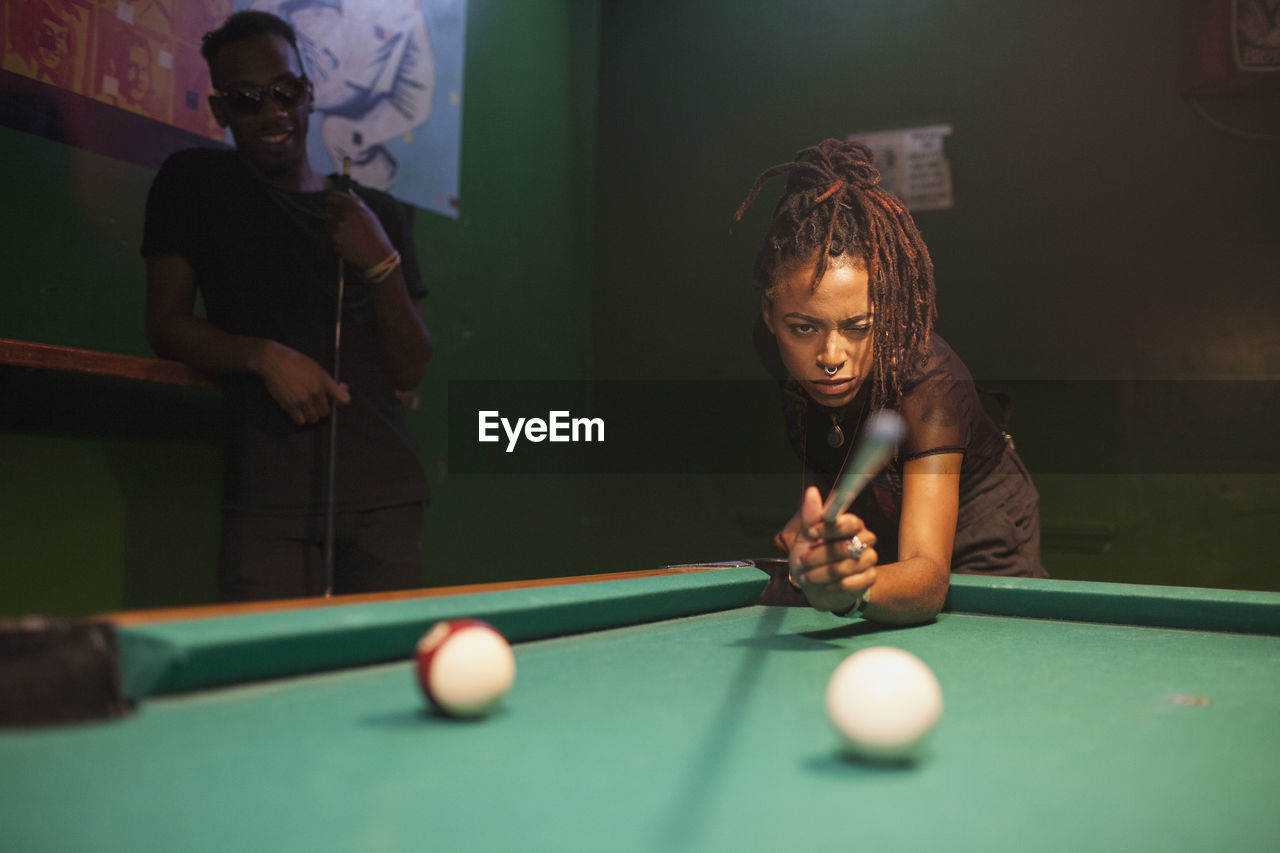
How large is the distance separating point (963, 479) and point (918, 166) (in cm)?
254

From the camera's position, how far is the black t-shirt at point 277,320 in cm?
238

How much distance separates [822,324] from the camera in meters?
1.90

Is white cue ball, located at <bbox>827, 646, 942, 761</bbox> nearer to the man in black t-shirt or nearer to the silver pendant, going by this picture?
the silver pendant

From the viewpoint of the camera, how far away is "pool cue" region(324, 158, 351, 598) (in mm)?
2350

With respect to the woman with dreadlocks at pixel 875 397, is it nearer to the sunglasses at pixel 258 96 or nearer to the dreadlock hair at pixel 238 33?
the sunglasses at pixel 258 96

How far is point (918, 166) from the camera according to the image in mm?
4359

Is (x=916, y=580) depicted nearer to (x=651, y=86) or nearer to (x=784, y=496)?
(x=784, y=496)

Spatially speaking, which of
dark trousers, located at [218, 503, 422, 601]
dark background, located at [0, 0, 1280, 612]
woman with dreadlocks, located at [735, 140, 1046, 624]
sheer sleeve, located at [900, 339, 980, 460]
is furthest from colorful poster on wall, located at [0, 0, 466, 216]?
sheer sleeve, located at [900, 339, 980, 460]

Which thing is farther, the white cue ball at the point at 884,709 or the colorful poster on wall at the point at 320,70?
the colorful poster on wall at the point at 320,70

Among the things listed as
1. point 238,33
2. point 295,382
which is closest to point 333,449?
point 295,382

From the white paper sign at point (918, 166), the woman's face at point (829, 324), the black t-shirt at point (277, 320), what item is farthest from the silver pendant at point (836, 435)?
the white paper sign at point (918, 166)

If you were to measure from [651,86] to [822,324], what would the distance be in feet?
11.6

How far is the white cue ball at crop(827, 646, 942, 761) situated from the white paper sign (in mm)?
3719

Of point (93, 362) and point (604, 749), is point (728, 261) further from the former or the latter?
point (604, 749)
